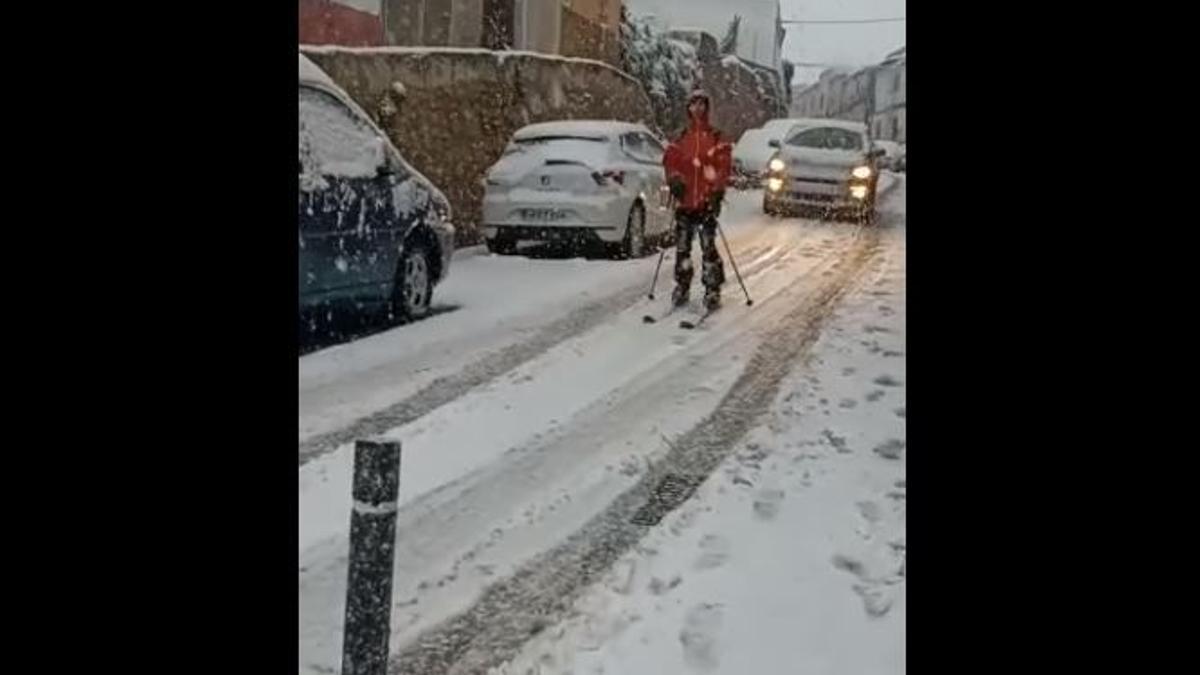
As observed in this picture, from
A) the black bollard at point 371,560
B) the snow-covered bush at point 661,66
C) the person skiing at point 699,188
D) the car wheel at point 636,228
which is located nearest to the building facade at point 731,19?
the snow-covered bush at point 661,66

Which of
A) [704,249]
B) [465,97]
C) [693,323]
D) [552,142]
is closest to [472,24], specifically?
[465,97]

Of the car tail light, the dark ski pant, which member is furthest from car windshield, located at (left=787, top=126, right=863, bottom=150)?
the car tail light

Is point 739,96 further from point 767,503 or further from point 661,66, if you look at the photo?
point 767,503

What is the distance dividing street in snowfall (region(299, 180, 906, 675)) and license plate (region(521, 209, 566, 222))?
0.29 feet

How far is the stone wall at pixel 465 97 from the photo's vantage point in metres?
2.64

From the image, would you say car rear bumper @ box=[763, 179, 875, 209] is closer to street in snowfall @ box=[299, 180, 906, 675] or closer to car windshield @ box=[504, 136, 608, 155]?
street in snowfall @ box=[299, 180, 906, 675]

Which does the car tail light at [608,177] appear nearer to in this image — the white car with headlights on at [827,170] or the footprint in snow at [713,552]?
the white car with headlights on at [827,170]

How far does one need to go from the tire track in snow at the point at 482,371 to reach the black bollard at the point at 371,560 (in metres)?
0.17

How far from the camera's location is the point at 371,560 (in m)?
2.35

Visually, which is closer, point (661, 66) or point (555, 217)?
point (661, 66)

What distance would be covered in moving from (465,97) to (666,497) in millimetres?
900
